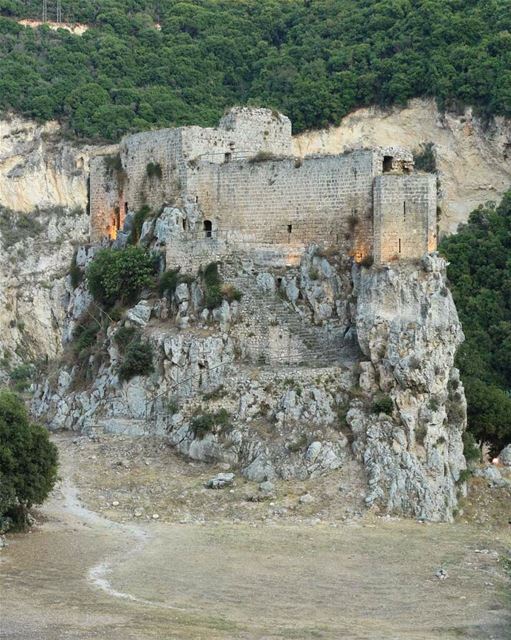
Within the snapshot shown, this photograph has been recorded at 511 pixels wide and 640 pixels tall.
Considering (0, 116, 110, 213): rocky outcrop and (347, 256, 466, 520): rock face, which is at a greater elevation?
(0, 116, 110, 213): rocky outcrop

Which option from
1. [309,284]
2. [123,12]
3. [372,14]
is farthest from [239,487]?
[123,12]

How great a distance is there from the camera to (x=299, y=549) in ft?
157

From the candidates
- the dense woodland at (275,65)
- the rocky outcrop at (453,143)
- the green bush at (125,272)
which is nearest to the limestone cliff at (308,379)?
the green bush at (125,272)

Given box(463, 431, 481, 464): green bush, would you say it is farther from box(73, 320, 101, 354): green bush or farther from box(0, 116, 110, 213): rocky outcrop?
box(0, 116, 110, 213): rocky outcrop

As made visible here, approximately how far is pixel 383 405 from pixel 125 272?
39.3 feet

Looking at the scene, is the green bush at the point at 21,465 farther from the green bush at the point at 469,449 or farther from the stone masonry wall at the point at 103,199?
the stone masonry wall at the point at 103,199

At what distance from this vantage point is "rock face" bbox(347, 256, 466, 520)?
53375 millimetres

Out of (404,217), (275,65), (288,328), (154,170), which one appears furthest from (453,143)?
(288,328)

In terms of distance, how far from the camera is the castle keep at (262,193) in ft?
186

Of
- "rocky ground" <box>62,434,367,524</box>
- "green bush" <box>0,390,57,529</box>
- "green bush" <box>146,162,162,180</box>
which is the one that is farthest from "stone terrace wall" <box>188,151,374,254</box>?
"green bush" <box>0,390,57,529</box>

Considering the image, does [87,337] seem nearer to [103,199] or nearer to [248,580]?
[103,199]

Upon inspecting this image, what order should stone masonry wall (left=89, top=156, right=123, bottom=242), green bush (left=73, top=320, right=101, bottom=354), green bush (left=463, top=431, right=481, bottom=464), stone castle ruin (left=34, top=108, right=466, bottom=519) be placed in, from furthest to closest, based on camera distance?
stone masonry wall (left=89, top=156, right=123, bottom=242), green bush (left=73, top=320, right=101, bottom=354), green bush (left=463, top=431, right=481, bottom=464), stone castle ruin (left=34, top=108, right=466, bottom=519)

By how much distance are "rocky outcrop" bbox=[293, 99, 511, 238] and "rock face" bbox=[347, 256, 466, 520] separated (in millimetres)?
45837

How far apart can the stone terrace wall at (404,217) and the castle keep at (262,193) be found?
0.04m
